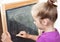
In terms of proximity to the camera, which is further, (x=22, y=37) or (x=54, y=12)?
(x=22, y=37)

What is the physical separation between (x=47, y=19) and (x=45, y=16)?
0.08ft

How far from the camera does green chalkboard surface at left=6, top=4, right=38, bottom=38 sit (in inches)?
56.2

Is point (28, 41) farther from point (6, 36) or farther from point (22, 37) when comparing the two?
point (6, 36)

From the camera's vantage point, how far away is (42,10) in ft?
4.25

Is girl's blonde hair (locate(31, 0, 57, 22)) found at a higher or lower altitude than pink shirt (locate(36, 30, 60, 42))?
higher

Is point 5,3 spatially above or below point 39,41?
above

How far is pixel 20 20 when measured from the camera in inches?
56.8

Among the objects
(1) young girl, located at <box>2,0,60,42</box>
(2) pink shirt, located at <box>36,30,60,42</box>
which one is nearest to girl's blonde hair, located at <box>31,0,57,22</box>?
(1) young girl, located at <box>2,0,60,42</box>

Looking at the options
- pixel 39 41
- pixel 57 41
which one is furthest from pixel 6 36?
pixel 57 41

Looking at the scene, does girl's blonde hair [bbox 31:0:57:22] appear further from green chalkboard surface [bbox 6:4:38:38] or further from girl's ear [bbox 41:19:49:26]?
green chalkboard surface [bbox 6:4:38:38]

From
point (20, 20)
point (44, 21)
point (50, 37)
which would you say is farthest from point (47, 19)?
point (20, 20)

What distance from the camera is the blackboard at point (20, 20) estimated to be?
4.68ft

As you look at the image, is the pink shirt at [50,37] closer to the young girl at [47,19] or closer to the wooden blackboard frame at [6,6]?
the young girl at [47,19]

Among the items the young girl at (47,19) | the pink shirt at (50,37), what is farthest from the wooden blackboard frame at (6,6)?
the pink shirt at (50,37)
